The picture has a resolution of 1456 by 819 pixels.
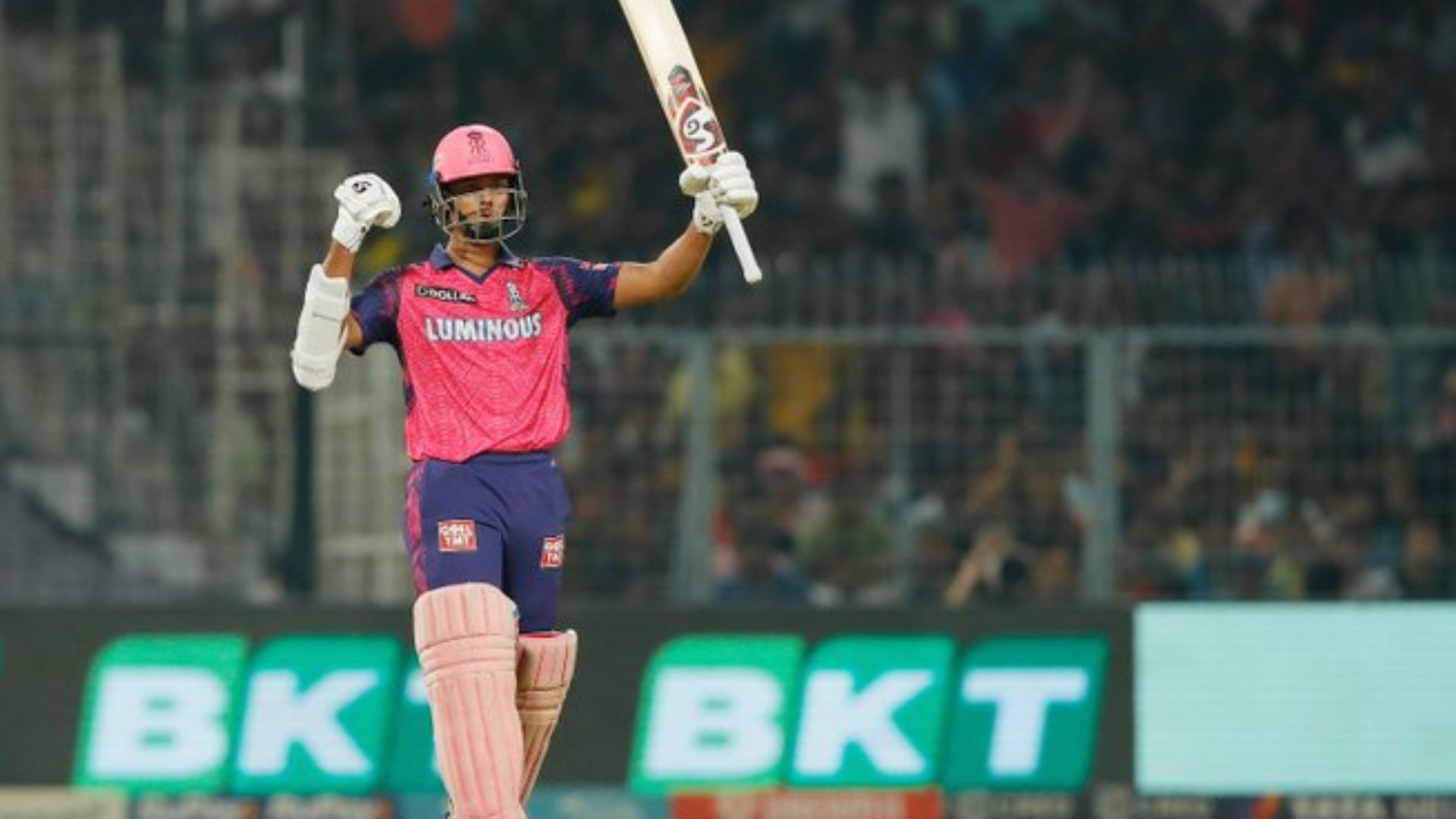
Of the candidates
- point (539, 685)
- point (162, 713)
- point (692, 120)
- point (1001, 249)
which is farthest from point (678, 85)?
point (1001, 249)

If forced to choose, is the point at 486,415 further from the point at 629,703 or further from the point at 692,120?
the point at 629,703

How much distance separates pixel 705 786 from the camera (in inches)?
586

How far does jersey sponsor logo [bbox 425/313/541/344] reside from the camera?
10250 millimetres

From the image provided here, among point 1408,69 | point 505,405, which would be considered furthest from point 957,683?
point 1408,69

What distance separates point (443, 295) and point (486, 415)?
0.37 meters

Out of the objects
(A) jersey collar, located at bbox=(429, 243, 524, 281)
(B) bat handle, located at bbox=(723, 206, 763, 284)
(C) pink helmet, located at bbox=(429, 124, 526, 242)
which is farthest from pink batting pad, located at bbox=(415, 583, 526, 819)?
(B) bat handle, located at bbox=(723, 206, 763, 284)

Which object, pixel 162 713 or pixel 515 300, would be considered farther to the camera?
pixel 162 713

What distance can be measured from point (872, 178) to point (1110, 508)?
560 centimetres

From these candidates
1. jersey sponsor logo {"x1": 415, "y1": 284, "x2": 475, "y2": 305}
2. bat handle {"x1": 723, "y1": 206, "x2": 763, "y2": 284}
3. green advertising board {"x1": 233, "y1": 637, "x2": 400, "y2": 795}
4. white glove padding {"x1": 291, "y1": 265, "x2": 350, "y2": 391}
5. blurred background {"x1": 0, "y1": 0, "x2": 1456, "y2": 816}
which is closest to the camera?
bat handle {"x1": 723, "y1": 206, "x2": 763, "y2": 284}

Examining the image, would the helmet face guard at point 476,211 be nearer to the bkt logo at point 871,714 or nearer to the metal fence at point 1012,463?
the metal fence at point 1012,463

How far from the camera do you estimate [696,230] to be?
33.6 feet

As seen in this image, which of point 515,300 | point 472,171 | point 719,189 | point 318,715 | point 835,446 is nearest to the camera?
point 719,189

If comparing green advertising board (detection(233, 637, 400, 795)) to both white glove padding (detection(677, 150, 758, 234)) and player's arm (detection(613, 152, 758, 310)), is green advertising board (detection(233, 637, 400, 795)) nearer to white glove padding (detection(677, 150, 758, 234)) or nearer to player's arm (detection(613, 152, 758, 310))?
player's arm (detection(613, 152, 758, 310))

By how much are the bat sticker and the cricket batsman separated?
0.39ft
